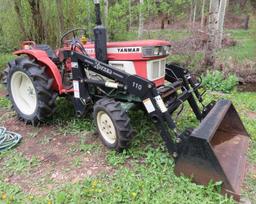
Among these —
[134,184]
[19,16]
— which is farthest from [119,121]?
[19,16]

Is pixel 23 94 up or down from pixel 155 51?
down

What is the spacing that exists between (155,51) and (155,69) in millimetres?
224

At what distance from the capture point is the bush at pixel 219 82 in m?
5.55

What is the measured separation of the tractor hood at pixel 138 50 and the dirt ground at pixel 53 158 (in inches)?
42.6

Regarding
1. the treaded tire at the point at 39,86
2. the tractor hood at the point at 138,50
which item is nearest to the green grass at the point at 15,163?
the treaded tire at the point at 39,86

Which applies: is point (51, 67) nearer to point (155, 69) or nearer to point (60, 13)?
point (155, 69)

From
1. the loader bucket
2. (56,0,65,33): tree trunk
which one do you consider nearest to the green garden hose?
the loader bucket

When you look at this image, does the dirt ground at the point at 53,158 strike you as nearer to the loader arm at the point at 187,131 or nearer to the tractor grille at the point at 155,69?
the loader arm at the point at 187,131

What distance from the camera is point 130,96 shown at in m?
3.11

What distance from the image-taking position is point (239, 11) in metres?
22.2

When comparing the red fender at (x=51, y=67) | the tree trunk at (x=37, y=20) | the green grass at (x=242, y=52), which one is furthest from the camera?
the green grass at (x=242, y=52)

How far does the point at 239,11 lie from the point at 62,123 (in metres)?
22.2

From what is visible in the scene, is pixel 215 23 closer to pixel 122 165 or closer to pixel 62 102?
pixel 62 102

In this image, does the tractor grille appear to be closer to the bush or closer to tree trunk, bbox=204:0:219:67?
the bush
